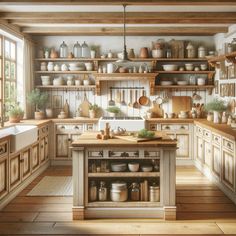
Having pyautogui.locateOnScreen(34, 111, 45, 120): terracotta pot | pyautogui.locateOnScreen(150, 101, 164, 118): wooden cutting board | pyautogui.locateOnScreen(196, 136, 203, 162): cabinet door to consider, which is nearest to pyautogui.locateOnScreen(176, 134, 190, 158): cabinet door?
pyautogui.locateOnScreen(196, 136, 203, 162): cabinet door

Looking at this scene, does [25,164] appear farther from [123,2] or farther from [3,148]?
[123,2]

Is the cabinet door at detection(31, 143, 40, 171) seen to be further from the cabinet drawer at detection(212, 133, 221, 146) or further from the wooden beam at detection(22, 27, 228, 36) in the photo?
the cabinet drawer at detection(212, 133, 221, 146)

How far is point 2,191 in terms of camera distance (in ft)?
16.5

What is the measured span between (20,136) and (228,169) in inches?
117

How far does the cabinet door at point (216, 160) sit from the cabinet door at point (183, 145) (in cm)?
149

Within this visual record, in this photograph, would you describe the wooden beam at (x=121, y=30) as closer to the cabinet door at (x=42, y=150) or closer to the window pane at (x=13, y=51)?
the window pane at (x=13, y=51)

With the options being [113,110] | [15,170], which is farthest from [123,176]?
[113,110]

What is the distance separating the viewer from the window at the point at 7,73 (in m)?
6.86

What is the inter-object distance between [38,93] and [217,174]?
3.84 m

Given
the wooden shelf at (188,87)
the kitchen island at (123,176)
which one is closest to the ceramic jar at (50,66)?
the wooden shelf at (188,87)

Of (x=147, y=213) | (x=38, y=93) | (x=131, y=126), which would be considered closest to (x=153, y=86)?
(x=131, y=126)

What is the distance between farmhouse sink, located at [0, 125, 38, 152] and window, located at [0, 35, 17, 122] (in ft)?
1.04

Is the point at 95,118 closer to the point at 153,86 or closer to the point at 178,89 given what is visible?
the point at 153,86

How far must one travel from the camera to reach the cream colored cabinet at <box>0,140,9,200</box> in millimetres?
4910
